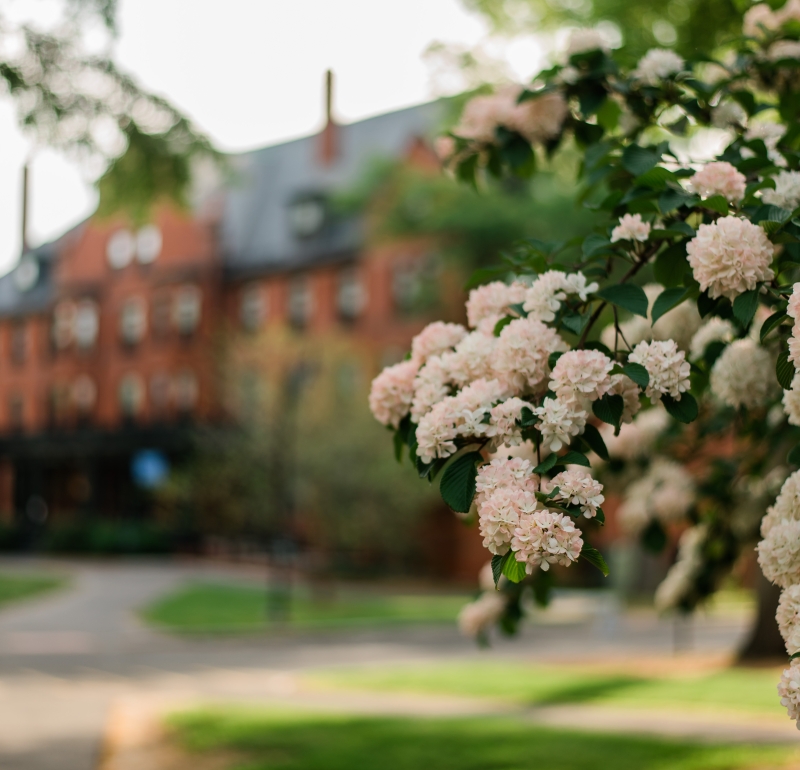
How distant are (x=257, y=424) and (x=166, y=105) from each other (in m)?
19.7

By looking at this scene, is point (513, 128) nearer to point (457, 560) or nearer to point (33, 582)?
point (33, 582)

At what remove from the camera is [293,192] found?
144ft

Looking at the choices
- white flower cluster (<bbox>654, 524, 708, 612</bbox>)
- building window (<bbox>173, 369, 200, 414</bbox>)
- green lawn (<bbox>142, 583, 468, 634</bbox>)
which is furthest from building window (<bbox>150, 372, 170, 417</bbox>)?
white flower cluster (<bbox>654, 524, 708, 612</bbox>)

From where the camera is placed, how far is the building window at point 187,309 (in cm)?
4303

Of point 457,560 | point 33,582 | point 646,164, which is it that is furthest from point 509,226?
point 646,164

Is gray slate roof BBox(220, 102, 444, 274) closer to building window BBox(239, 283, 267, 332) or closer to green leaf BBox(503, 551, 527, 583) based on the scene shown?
building window BBox(239, 283, 267, 332)

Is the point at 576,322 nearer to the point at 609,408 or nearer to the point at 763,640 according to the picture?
the point at 609,408

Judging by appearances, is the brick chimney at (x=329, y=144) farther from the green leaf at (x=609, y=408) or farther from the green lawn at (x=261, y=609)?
the green leaf at (x=609, y=408)

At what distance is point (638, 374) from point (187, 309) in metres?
41.3

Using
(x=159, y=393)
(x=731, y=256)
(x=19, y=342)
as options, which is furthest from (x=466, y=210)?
(x=19, y=342)

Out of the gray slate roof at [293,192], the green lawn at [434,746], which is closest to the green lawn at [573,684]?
the green lawn at [434,746]

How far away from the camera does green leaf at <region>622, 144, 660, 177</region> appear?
410 centimetres

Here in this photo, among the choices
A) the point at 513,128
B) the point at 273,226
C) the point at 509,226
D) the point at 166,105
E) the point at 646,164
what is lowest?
the point at 646,164

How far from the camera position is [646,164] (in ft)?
13.5
